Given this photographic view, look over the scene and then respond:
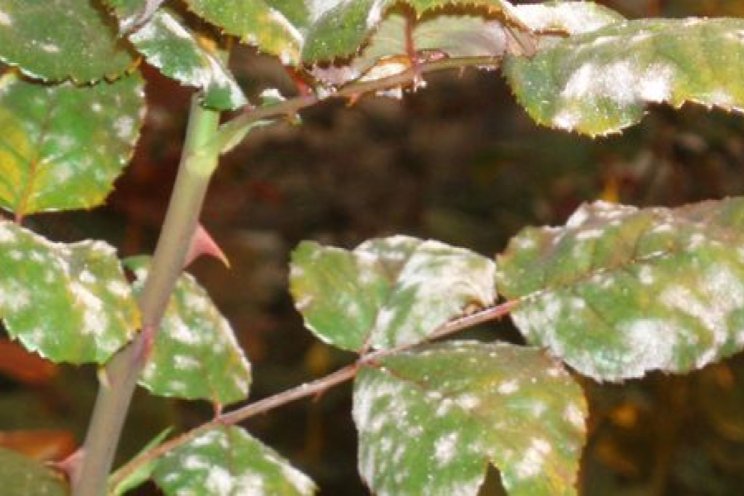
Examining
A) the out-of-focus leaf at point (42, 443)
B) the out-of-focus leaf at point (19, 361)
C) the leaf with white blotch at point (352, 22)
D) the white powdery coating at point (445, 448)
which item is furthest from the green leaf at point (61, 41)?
the out-of-focus leaf at point (19, 361)

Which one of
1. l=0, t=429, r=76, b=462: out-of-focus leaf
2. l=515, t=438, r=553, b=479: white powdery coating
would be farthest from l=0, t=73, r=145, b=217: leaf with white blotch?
l=0, t=429, r=76, b=462: out-of-focus leaf

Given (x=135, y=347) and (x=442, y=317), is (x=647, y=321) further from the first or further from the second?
(x=135, y=347)

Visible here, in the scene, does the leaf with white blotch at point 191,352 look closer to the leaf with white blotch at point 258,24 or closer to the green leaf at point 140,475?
the green leaf at point 140,475

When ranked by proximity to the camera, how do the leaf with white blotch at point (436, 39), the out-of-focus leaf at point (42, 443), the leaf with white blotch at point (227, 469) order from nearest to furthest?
the leaf with white blotch at point (436, 39)
the leaf with white blotch at point (227, 469)
the out-of-focus leaf at point (42, 443)

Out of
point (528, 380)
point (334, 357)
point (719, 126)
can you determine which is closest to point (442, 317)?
point (528, 380)

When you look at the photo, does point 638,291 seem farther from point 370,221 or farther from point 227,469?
point 370,221

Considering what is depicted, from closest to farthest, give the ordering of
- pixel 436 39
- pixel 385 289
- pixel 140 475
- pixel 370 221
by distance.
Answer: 1. pixel 436 39
2. pixel 140 475
3. pixel 385 289
4. pixel 370 221

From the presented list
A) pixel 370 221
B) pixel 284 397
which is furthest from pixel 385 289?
pixel 370 221
